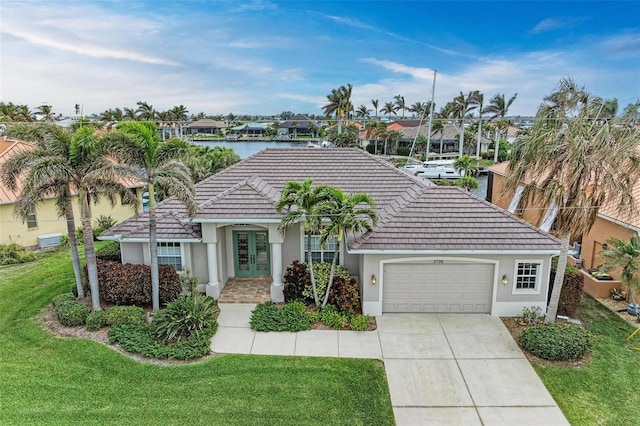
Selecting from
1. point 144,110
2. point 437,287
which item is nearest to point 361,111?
point 144,110

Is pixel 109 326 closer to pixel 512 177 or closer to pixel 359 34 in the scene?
pixel 512 177

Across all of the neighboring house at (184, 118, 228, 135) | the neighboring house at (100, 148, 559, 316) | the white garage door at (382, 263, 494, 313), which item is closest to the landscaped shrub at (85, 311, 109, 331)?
the neighboring house at (100, 148, 559, 316)

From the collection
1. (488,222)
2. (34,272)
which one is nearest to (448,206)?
(488,222)

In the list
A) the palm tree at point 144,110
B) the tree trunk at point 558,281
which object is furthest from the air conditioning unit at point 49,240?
the palm tree at point 144,110

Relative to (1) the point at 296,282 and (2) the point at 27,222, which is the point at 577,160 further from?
(2) the point at 27,222

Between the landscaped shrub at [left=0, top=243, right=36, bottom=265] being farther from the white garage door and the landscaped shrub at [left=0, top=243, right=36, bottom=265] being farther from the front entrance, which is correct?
the white garage door

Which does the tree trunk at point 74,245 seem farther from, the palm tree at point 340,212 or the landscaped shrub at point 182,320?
the palm tree at point 340,212
